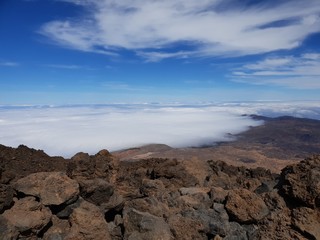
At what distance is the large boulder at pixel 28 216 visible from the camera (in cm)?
703

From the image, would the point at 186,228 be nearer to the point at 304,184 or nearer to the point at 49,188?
the point at 304,184

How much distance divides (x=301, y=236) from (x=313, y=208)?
2.30 feet

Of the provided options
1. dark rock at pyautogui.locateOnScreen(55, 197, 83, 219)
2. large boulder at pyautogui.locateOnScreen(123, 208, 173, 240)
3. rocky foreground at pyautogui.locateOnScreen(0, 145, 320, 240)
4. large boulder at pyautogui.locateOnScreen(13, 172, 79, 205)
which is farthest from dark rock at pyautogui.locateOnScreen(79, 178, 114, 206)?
large boulder at pyautogui.locateOnScreen(123, 208, 173, 240)

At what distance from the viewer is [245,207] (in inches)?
340

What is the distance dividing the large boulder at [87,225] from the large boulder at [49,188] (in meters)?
0.41

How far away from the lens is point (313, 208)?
802 cm

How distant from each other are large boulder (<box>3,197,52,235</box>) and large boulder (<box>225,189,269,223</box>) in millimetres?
4262

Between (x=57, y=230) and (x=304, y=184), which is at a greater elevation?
(x=304, y=184)

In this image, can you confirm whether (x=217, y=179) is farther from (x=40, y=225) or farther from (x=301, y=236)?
(x=40, y=225)

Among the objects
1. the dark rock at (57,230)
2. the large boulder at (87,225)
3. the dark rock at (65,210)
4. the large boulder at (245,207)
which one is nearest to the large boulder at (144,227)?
the large boulder at (87,225)

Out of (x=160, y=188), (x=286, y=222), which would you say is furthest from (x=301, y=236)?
(x=160, y=188)

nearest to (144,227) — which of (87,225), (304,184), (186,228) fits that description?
(186,228)

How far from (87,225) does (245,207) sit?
3.78 m

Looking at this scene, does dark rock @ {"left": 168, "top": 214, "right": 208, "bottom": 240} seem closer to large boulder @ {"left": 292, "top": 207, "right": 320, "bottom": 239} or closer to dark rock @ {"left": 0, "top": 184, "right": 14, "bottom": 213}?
large boulder @ {"left": 292, "top": 207, "right": 320, "bottom": 239}
